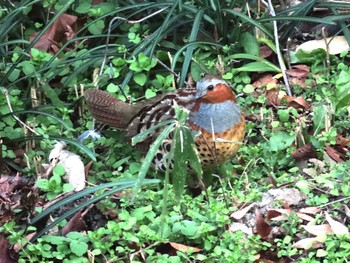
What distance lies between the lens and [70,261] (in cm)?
403

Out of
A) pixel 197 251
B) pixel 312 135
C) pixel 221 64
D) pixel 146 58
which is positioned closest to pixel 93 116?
pixel 146 58

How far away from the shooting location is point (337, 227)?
156 inches

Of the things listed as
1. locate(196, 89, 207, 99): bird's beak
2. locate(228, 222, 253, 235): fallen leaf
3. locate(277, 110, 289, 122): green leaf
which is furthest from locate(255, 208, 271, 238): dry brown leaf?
locate(277, 110, 289, 122): green leaf

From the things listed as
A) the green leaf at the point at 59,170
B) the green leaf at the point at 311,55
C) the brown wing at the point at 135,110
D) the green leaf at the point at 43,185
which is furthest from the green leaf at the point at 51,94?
the green leaf at the point at 311,55

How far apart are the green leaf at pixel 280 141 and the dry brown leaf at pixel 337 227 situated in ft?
3.12

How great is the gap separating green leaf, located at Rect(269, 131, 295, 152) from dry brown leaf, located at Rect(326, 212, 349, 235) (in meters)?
0.95

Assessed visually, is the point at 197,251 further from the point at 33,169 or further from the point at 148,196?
the point at 33,169

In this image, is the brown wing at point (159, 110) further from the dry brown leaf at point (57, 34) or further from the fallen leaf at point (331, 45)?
the dry brown leaf at point (57, 34)

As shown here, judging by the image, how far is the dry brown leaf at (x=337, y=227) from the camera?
393cm

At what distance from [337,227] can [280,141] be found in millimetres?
1103

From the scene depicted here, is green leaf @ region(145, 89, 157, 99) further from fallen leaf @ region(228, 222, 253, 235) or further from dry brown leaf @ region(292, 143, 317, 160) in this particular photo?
fallen leaf @ region(228, 222, 253, 235)

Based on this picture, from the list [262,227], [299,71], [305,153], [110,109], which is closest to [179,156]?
[262,227]

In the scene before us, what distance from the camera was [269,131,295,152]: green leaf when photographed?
495cm

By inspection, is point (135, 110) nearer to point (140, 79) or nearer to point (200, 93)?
point (140, 79)
